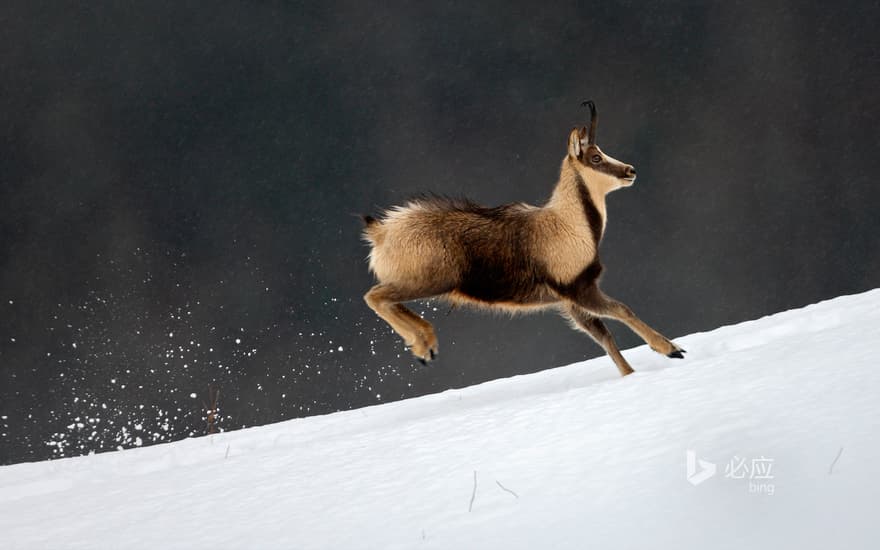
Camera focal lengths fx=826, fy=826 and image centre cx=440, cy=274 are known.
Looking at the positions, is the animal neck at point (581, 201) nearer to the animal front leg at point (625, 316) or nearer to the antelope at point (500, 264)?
the antelope at point (500, 264)

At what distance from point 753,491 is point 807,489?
17cm

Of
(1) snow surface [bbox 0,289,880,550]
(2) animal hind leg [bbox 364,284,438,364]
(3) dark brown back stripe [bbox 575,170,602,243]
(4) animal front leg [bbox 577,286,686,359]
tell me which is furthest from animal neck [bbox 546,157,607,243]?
(1) snow surface [bbox 0,289,880,550]

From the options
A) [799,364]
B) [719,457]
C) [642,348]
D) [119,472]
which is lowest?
[642,348]

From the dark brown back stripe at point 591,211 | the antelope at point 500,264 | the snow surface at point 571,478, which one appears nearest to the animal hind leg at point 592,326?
the antelope at point 500,264

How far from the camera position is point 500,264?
578 centimetres

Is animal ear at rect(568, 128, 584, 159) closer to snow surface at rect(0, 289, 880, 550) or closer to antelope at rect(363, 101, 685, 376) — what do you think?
antelope at rect(363, 101, 685, 376)

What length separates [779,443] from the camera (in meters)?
2.88

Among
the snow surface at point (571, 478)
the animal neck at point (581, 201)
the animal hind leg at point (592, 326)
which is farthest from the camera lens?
the animal neck at point (581, 201)

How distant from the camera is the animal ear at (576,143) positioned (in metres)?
6.13

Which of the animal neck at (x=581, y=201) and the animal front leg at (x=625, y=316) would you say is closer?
the animal front leg at (x=625, y=316)

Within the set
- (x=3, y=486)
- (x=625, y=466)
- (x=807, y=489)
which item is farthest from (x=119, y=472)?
(x=807, y=489)

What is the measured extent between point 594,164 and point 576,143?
0.21 meters

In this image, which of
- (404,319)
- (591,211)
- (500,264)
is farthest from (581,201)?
(404,319)

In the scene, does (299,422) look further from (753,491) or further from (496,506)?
(753,491)
